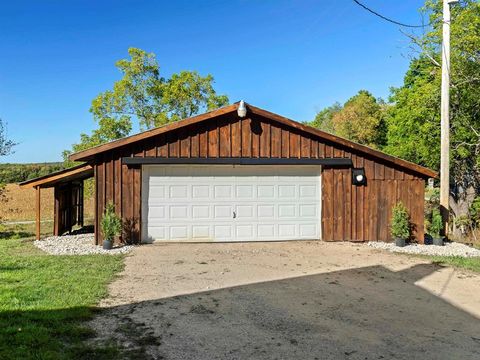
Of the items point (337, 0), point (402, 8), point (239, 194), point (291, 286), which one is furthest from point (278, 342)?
point (402, 8)

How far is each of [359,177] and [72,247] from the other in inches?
310

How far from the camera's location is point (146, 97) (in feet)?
80.2

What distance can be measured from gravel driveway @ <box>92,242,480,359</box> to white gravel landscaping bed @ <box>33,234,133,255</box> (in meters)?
1.07

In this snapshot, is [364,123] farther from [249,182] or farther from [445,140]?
[249,182]

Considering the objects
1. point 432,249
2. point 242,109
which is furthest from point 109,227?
point 432,249

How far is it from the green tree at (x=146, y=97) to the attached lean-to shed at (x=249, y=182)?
1274cm

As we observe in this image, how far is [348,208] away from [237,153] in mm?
3530

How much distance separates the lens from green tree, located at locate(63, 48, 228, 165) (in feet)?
74.7

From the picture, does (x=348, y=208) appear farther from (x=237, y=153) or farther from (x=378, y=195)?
(x=237, y=153)

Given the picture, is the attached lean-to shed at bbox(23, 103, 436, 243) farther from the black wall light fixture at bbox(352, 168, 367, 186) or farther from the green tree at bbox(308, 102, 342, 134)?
the green tree at bbox(308, 102, 342, 134)

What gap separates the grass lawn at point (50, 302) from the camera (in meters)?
3.82

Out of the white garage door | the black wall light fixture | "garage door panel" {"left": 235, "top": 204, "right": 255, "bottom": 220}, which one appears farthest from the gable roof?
"garage door panel" {"left": 235, "top": 204, "right": 255, "bottom": 220}

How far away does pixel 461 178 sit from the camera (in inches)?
698

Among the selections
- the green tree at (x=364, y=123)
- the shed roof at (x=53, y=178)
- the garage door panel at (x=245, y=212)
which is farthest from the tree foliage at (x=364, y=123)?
the shed roof at (x=53, y=178)
